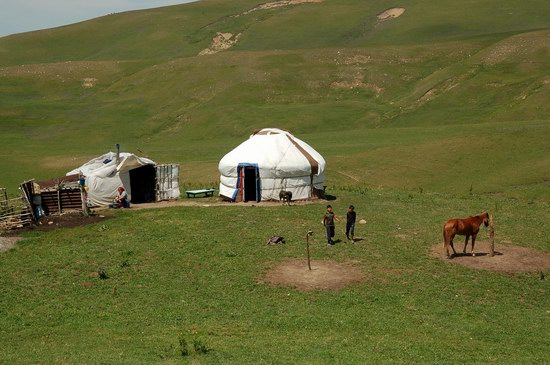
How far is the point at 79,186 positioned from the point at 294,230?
1052 centimetres

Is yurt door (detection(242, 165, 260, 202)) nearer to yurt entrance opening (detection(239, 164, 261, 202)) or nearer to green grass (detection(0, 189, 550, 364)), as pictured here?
yurt entrance opening (detection(239, 164, 261, 202))

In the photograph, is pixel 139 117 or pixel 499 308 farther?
pixel 139 117

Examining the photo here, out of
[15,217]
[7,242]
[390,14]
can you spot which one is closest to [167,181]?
[15,217]

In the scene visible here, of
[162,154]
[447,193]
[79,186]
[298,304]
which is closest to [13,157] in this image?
[162,154]

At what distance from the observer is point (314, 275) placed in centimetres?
2416

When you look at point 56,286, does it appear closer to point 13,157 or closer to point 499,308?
point 499,308

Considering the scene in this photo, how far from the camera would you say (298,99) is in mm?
86250

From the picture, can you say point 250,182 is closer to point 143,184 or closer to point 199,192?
point 199,192

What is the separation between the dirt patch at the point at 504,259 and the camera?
82.7 feet

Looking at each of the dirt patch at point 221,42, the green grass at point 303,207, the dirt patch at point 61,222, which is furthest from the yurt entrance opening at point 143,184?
the dirt patch at point 221,42

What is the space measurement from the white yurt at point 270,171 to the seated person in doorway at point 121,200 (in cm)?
497

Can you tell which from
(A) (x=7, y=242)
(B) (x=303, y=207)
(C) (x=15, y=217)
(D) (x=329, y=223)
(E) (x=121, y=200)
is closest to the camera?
(D) (x=329, y=223)

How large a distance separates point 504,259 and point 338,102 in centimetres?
5852

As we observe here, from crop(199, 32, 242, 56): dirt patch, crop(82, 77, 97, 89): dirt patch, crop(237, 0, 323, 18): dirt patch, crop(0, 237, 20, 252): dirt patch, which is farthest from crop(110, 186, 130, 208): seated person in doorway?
crop(237, 0, 323, 18): dirt patch
